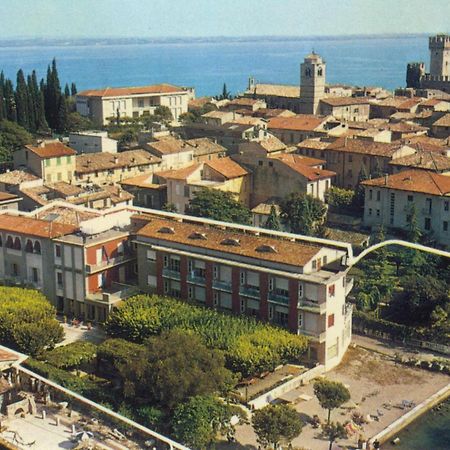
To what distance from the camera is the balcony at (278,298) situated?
24.7m

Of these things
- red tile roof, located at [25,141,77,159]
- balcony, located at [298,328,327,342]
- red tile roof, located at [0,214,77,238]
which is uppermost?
red tile roof, located at [25,141,77,159]

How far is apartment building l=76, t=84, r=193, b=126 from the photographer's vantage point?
6316cm

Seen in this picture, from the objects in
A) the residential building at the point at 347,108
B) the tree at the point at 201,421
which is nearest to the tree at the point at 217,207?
the tree at the point at 201,421

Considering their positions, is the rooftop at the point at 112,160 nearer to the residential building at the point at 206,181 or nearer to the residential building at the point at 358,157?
the residential building at the point at 206,181

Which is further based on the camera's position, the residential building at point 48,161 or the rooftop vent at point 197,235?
the residential building at point 48,161

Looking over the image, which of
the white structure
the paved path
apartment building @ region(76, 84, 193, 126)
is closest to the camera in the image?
the paved path

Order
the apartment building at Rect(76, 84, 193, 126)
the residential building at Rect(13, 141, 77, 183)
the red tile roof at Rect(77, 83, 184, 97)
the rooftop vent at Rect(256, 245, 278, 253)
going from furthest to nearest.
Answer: the red tile roof at Rect(77, 83, 184, 97)
the apartment building at Rect(76, 84, 193, 126)
the residential building at Rect(13, 141, 77, 183)
the rooftop vent at Rect(256, 245, 278, 253)

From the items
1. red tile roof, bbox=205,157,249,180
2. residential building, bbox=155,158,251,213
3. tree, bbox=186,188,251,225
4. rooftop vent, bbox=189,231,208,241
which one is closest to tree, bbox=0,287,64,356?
rooftop vent, bbox=189,231,208,241

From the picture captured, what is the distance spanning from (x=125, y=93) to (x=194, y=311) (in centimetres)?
4182

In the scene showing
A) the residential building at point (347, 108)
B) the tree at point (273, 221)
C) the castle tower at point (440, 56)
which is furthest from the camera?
the castle tower at point (440, 56)

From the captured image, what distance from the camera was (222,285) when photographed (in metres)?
25.9

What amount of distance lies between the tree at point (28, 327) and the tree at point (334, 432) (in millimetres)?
8236

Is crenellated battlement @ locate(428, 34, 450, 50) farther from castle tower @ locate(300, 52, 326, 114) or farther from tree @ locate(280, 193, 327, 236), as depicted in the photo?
tree @ locate(280, 193, 327, 236)

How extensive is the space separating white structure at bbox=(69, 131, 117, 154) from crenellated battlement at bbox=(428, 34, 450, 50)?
4851 centimetres
